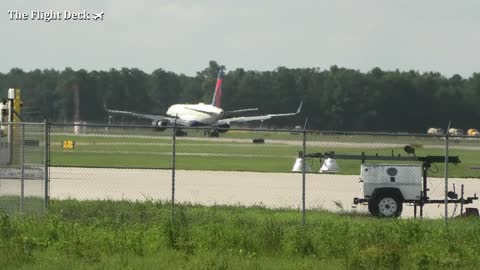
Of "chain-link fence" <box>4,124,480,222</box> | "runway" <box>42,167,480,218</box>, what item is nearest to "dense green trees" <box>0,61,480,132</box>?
"chain-link fence" <box>4,124,480,222</box>

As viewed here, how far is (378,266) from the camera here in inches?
500

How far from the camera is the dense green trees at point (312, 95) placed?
14950 cm

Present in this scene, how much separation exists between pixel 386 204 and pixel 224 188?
28.3ft

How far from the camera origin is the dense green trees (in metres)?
150

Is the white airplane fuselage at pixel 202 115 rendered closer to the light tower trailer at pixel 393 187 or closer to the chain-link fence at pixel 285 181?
the chain-link fence at pixel 285 181

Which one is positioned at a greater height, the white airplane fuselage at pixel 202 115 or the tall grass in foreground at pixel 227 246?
the white airplane fuselage at pixel 202 115

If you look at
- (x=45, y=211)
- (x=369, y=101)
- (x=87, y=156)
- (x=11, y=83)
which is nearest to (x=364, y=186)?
(x=45, y=211)

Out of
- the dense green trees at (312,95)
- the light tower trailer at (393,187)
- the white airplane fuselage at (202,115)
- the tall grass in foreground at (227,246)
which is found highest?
the dense green trees at (312,95)

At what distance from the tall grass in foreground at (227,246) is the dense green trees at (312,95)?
419 ft

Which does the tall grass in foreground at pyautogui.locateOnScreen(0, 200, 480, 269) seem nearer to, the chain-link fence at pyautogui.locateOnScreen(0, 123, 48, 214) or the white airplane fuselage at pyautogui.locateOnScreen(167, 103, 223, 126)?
the chain-link fence at pyautogui.locateOnScreen(0, 123, 48, 214)

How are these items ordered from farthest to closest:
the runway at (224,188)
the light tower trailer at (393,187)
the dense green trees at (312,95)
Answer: the dense green trees at (312,95)
the runway at (224,188)
the light tower trailer at (393,187)

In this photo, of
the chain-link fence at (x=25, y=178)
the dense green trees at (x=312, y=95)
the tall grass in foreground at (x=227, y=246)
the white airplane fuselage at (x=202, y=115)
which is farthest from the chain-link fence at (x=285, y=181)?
the dense green trees at (x=312, y=95)

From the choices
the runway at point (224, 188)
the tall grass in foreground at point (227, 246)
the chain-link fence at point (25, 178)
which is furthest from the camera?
the runway at point (224, 188)

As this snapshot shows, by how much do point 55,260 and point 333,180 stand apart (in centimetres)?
2222
